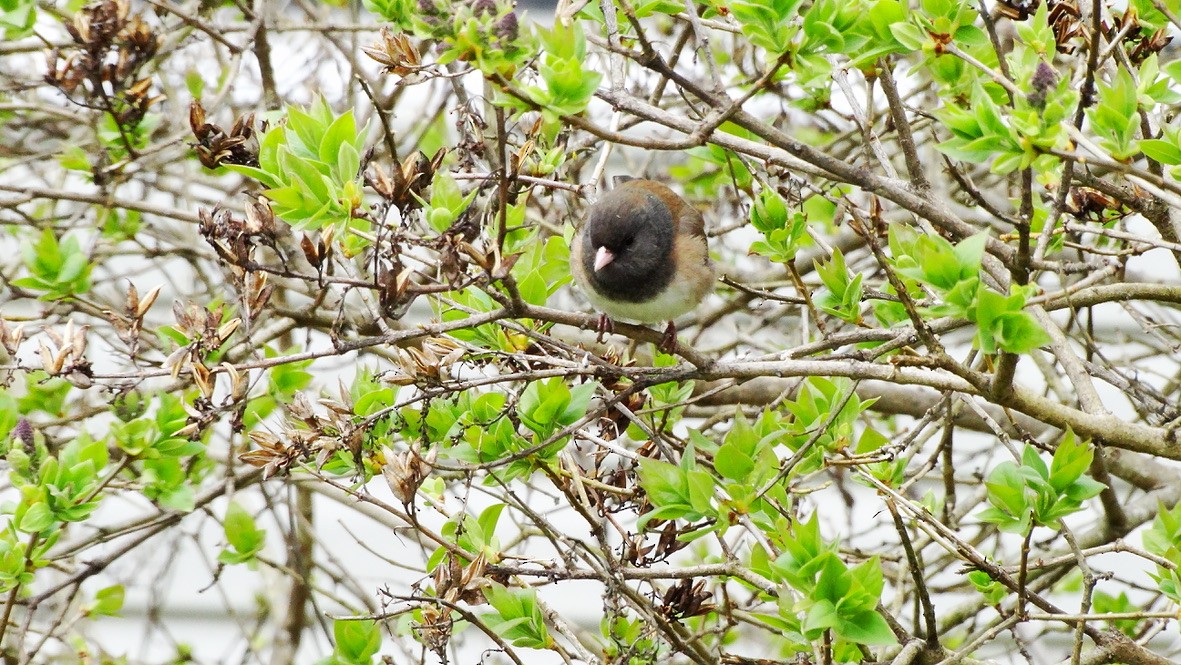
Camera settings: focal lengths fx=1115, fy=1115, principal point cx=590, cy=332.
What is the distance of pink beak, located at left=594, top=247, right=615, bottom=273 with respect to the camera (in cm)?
218

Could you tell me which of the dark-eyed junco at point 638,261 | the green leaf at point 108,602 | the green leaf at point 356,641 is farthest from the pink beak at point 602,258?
the green leaf at point 108,602

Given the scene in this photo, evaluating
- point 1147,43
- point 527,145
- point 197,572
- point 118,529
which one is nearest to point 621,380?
point 527,145

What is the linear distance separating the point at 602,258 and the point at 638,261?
118 millimetres

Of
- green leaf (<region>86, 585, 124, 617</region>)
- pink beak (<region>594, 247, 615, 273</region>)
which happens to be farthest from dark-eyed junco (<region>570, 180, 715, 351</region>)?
green leaf (<region>86, 585, 124, 617</region>)

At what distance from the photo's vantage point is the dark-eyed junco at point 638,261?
7.38 feet

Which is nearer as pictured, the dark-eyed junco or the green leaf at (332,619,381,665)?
the green leaf at (332,619,381,665)

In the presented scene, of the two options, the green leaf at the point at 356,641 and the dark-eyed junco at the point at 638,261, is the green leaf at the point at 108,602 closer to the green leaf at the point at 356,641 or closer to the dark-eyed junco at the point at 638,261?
the green leaf at the point at 356,641

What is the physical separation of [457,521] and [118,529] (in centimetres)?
114

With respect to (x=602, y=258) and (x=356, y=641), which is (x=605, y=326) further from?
(x=356, y=641)

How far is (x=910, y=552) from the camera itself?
5.40ft

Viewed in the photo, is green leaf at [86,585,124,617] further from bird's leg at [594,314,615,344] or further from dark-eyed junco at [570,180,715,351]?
bird's leg at [594,314,615,344]

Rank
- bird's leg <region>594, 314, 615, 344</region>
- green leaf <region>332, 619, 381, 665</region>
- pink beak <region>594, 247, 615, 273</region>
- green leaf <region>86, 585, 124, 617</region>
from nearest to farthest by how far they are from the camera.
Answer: bird's leg <region>594, 314, 615, 344</region>, green leaf <region>332, 619, 381, 665</region>, pink beak <region>594, 247, 615, 273</region>, green leaf <region>86, 585, 124, 617</region>

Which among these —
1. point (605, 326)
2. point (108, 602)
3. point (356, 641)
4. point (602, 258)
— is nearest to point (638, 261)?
point (602, 258)

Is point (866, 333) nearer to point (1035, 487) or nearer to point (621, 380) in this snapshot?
point (1035, 487)
